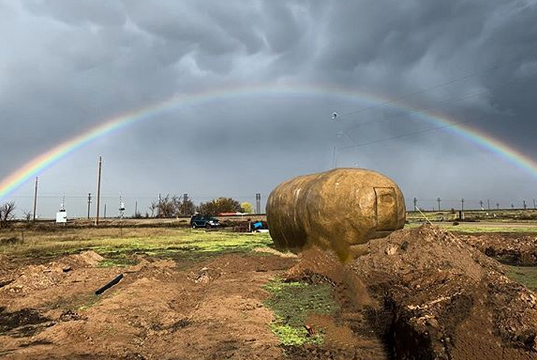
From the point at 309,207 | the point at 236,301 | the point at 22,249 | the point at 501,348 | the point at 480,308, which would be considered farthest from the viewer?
the point at 22,249

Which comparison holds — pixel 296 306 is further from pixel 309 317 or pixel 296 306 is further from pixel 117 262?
pixel 117 262

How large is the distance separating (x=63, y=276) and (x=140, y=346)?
7381mm

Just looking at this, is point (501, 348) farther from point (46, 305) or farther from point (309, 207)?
point (46, 305)

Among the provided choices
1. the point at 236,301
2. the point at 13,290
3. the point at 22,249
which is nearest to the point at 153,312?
the point at 236,301

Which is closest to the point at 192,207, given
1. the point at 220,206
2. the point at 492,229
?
the point at 220,206

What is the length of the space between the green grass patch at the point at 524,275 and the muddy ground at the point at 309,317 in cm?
106

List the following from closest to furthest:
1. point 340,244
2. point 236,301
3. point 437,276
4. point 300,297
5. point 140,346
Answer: point 140,346, point 437,276, point 236,301, point 300,297, point 340,244

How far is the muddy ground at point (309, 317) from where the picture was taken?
Result: 5.41 m

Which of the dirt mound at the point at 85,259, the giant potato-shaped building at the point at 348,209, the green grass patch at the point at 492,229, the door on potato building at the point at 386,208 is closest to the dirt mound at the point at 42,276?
the dirt mound at the point at 85,259

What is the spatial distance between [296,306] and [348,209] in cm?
426

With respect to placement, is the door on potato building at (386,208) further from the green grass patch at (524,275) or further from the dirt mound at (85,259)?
the dirt mound at (85,259)

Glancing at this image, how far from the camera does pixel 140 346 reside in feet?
20.8

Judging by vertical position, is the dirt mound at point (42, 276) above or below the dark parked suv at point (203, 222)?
below

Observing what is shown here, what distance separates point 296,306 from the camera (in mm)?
8344
